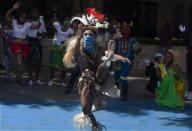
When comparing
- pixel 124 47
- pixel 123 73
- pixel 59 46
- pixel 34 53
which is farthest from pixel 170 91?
pixel 34 53

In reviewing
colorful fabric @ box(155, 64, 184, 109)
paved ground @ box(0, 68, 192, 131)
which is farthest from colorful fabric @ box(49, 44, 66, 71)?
colorful fabric @ box(155, 64, 184, 109)

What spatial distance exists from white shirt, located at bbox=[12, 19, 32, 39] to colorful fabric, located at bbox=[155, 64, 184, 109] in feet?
11.8

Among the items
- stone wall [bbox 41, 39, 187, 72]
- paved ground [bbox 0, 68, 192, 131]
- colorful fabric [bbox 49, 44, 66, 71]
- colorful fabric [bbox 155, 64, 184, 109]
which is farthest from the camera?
stone wall [bbox 41, 39, 187, 72]

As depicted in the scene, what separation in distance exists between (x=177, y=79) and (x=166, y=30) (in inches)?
195

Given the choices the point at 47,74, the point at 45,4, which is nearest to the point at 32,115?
the point at 47,74

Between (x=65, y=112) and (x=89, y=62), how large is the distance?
2148mm

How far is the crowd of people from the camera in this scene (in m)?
5.45

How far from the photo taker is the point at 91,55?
5.50 metres

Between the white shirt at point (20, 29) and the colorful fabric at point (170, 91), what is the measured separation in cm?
360

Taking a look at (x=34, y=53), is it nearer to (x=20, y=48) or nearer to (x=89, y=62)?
(x=20, y=48)

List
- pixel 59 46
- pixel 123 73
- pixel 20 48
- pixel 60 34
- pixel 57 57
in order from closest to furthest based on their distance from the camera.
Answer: pixel 123 73 < pixel 20 48 < pixel 60 34 < pixel 59 46 < pixel 57 57

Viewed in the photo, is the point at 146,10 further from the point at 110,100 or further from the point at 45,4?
the point at 110,100

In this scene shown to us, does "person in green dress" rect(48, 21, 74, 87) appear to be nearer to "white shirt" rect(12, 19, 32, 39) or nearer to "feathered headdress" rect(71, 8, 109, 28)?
"white shirt" rect(12, 19, 32, 39)

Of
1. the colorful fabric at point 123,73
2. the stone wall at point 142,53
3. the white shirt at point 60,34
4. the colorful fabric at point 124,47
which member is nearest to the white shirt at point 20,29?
the white shirt at point 60,34
